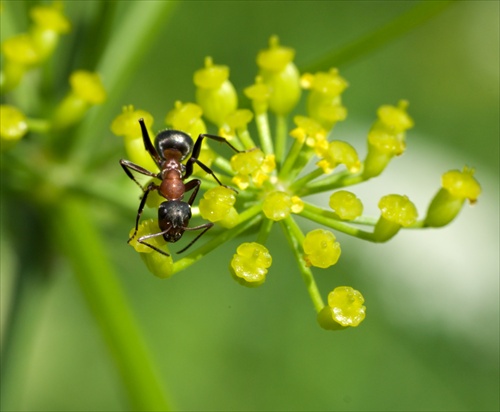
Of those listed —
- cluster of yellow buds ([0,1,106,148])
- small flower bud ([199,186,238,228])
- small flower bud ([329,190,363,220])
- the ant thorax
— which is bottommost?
small flower bud ([329,190,363,220])

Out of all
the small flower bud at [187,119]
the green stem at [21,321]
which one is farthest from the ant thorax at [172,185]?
the green stem at [21,321]

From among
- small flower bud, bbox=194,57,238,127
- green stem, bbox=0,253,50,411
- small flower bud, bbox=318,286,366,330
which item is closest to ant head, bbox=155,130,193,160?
small flower bud, bbox=194,57,238,127

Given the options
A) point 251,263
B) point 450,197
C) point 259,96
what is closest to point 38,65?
point 259,96

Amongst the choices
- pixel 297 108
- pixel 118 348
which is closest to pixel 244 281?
pixel 118 348

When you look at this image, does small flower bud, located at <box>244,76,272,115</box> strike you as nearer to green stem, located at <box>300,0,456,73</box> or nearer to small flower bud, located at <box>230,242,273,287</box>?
green stem, located at <box>300,0,456,73</box>

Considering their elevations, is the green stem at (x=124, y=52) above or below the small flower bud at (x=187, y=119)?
above

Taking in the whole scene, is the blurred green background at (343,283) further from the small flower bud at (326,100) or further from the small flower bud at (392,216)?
the small flower bud at (392,216)
